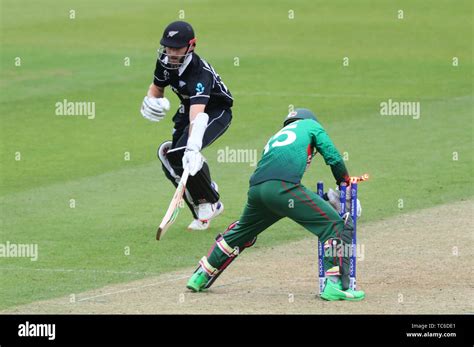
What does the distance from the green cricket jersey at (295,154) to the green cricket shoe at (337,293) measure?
3.29 ft

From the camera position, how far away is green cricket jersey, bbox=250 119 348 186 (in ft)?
36.1

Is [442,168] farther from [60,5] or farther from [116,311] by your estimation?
[60,5]

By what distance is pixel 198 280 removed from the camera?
37.8 ft

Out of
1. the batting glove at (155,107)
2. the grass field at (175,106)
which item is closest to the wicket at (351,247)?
the grass field at (175,106)

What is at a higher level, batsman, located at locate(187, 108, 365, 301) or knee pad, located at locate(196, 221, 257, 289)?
batsman, located at locate(187, 108, 365, 301)

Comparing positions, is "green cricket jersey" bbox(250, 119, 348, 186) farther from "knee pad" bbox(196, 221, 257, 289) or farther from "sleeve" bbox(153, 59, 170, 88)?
"sleeve" bbox(153, 59, 170, 88)

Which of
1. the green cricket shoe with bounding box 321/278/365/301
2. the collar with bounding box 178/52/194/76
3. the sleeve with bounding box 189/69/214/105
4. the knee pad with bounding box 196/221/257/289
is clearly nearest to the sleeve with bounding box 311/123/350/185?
the green cricket shoe with bounding box 321/278/365/301

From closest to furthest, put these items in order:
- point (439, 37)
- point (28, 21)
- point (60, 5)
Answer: point (439, 37) → point (28, 21) → point (60, 5)

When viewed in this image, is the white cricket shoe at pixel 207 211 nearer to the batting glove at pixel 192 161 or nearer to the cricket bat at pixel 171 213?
the batting glove at pixel 192 161

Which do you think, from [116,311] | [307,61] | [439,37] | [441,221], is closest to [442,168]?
[441,221]

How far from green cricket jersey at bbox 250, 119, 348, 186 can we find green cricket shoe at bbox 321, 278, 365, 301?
100cm

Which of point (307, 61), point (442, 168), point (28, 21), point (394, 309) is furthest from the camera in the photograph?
point (28, 21)

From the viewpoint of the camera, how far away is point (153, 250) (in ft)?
44.8

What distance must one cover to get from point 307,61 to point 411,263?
16.2 m
